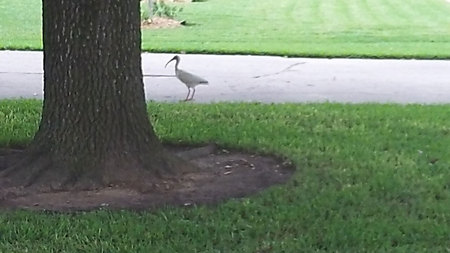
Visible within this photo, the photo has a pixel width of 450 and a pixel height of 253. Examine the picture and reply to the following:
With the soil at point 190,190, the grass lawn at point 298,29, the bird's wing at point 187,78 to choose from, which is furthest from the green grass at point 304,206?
the grass lawn at point 298,29

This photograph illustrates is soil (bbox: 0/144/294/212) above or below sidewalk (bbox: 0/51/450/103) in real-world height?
above

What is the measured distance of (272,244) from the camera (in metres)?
4.58

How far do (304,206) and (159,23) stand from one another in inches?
617

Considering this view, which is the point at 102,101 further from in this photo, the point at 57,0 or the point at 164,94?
the point at 164,94

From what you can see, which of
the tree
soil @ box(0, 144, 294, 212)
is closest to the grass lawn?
soil @ box(0, 144, 294, 212)

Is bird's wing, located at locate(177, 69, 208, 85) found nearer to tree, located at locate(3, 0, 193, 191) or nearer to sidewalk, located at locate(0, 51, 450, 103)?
sidewalk, located at locate(0, 51, 450, 103)

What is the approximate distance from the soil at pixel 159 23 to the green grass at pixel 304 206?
12.2 meters

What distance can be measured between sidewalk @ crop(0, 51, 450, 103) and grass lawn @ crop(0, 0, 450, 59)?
2.96 ft

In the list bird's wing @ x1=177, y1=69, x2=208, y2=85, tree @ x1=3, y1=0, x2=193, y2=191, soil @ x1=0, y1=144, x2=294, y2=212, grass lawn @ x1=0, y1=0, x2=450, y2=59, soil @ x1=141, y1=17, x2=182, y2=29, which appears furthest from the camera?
soil @ x1=141, y1=17, x2=182, y2=29

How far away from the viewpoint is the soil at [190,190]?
539 centimetres

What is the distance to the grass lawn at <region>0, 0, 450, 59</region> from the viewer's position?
14.8 m

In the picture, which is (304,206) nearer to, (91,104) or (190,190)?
(190,190)

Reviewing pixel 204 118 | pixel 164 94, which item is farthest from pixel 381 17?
pixel 204 118

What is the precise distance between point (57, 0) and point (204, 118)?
107 inches
